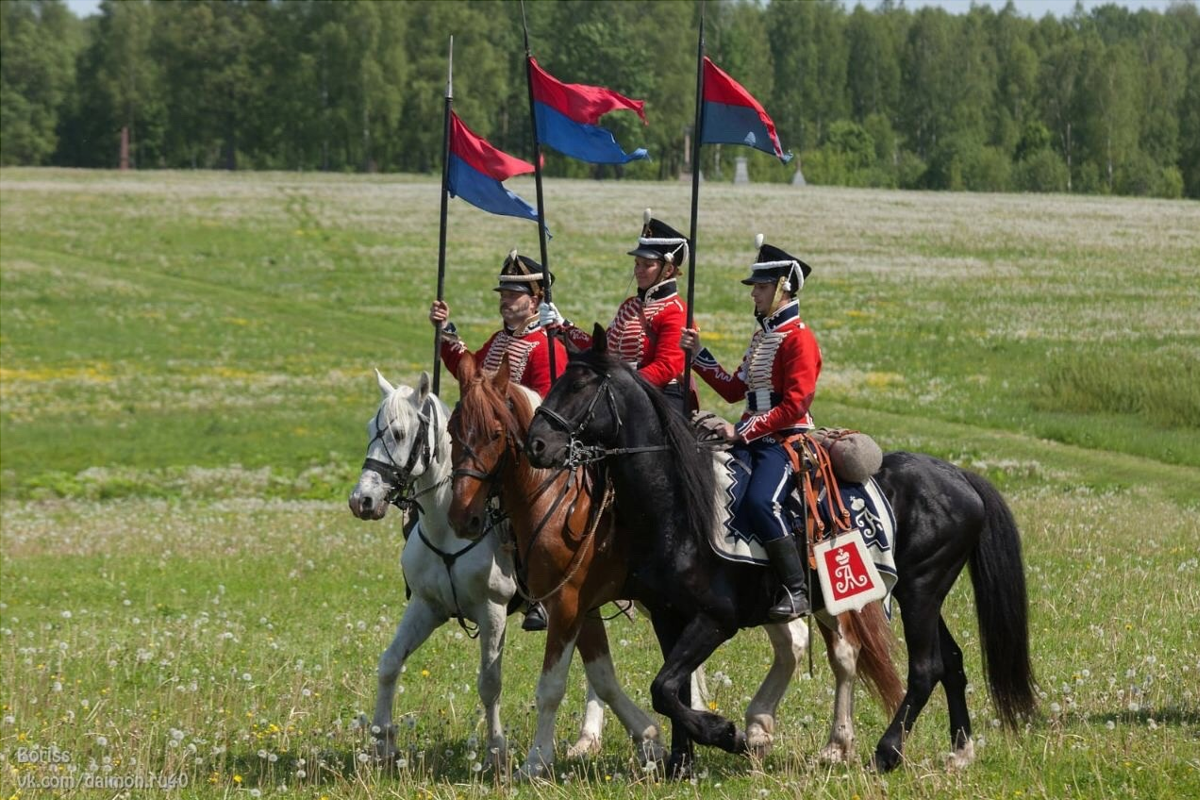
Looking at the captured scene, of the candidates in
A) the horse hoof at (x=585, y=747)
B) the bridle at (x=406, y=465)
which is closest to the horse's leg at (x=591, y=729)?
the horse hoof at (x=585, y=747)

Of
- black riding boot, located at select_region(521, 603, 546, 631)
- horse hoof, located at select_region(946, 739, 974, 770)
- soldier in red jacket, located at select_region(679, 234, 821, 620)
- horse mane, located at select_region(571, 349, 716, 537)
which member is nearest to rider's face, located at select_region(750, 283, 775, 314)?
soldier in red jacket, located at select_region(679, 234, 821, 620)

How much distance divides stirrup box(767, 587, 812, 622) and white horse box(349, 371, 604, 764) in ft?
5.28

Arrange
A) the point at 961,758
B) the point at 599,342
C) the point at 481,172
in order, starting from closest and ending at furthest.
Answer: the point at 961,758 < the point at 599,342 < the point at 481,172

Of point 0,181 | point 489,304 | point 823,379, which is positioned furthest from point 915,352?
point 0,181

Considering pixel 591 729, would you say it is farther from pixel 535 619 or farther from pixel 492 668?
pixel 492 668

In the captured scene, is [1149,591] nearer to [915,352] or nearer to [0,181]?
[915,352]

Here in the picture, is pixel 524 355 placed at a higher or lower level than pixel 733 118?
lower

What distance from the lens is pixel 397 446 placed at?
11.5 metres

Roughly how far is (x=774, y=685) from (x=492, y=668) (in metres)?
2.04

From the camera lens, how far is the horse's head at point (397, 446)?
1114cm

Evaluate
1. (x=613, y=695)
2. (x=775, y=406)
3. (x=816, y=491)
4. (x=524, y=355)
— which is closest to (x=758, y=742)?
(x=613, y=695)

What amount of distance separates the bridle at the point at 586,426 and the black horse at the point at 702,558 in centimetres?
1

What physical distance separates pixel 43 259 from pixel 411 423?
56872 millimetres

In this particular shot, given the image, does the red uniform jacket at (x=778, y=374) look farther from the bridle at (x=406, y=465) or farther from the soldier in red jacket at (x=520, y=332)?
the bridle at (x=406, y=465)
